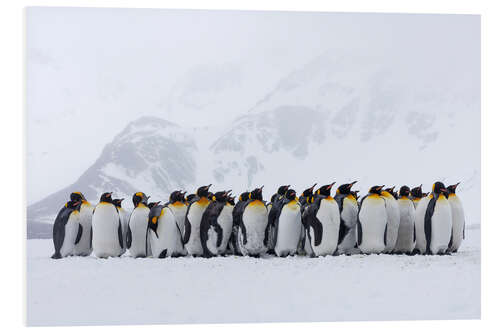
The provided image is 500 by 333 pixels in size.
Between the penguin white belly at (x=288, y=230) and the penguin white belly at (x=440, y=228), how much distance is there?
4.30ft

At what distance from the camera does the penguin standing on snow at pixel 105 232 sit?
7.14 m

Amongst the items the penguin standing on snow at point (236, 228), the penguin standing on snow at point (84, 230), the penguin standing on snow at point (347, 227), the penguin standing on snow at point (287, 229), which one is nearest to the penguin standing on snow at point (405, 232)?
the penguin standing on snow at point (347, 227)

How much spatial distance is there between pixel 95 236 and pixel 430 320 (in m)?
3.29

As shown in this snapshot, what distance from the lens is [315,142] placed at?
28.1 feet

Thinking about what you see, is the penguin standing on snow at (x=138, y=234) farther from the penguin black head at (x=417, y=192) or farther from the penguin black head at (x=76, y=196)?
the penguin black head at (x=417, y=192)

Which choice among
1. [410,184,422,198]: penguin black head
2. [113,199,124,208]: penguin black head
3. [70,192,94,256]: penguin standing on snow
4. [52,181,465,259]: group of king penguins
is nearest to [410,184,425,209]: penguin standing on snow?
[410,184,422,198]: penguin black head

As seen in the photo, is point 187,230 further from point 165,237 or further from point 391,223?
point 391,223

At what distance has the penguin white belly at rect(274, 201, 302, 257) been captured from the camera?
6.89m

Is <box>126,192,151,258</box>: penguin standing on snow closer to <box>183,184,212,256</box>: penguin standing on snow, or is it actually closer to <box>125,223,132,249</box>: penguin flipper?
<box>125,223,132,249</box>: penguin flipper

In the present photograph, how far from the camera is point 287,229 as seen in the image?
689 centimetres

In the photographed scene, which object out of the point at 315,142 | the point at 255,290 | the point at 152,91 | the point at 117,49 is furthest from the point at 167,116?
the point at 255,290

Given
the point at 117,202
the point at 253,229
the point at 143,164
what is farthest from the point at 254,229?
the point at 143,164

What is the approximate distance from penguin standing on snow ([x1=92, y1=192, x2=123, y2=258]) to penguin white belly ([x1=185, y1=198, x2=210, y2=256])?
2.40 feet
